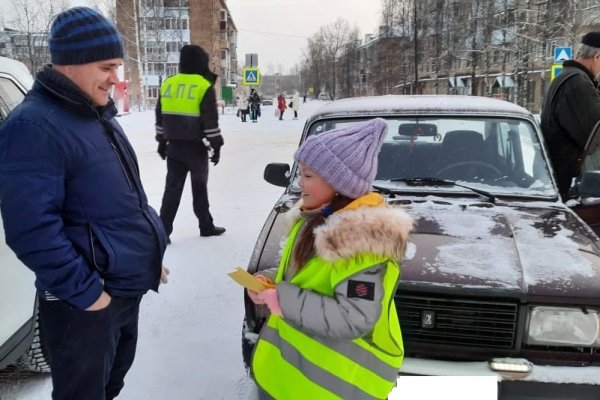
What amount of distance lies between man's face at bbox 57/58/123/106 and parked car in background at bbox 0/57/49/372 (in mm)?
1047

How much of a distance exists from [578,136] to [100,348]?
12.4ft

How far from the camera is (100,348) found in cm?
207

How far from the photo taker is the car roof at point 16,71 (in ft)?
10.6

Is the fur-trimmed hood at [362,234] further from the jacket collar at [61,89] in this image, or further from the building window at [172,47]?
the building window at [172,47]

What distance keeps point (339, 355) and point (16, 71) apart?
2767 millimetres

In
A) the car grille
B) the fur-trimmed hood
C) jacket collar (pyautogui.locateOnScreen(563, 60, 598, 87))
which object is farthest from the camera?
jacket collar (pyautogui.locateOnScreen(563, 60, 598, 87))

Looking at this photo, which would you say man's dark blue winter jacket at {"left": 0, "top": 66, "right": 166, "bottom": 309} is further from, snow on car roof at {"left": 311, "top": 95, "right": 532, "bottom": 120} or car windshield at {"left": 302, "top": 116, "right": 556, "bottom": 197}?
snow on car roof at {"left": 311, "top": 95, "right": 532, "bottom": 120}

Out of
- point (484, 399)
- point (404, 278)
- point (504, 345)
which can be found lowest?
point (484, 399)

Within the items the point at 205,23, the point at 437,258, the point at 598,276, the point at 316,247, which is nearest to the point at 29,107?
the point at 316,247

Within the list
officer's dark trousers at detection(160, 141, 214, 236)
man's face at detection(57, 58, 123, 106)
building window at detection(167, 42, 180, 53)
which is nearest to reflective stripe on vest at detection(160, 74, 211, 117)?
officer's dark trousers at detection(160, 141, 214, 236)

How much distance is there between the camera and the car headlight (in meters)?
2.34

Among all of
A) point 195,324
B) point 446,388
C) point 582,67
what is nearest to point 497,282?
point 446,388

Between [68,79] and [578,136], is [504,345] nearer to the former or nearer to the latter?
[68,79]

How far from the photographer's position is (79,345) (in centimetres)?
201
